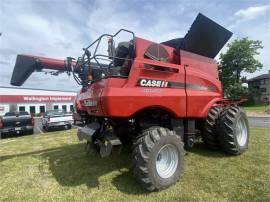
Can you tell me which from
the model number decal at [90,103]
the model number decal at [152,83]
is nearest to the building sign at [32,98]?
the model number decal at [90,103]

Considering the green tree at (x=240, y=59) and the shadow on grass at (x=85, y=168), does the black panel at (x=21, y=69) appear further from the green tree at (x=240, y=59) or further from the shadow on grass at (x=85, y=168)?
the green tree at (x=240, y=59)

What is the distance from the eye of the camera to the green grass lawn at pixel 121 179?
3616mm

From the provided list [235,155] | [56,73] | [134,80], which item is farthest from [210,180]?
[56,73]

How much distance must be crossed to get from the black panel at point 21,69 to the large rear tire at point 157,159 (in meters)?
3.83

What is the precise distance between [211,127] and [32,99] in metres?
40.7

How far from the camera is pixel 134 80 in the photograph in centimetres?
402

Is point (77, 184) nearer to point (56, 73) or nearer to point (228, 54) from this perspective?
point (56, 73)

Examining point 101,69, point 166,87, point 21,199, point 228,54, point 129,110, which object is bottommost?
point 21,199

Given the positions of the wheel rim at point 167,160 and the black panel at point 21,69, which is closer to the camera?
the wheel rim at point 167,160

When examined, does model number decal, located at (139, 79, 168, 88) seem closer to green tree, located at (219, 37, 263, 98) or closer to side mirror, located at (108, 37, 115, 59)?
side mirror, located at (108, 37, 115, 59)

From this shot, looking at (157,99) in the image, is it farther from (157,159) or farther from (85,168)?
(85,168)

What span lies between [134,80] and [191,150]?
3.14 meters

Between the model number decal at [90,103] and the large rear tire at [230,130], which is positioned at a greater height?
the model number decal at [90,103]

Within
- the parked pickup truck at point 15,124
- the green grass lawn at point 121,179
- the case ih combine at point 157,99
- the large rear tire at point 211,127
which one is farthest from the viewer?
the parked pickup truck at point 15,124
